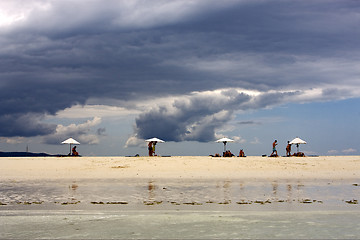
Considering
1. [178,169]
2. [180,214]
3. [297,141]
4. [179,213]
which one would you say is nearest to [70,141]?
[178,169]

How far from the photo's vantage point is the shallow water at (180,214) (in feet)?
35.6

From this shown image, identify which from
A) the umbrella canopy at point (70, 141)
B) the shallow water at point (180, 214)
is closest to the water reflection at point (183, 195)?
the shallow water at point (180, 214)

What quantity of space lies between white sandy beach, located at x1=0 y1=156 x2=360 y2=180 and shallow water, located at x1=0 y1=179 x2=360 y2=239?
9.86 m

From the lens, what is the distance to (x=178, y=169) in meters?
33.8

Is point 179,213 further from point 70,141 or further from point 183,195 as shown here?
point 70,141

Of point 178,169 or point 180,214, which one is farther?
point 178,169

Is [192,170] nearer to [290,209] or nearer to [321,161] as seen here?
[321,161]

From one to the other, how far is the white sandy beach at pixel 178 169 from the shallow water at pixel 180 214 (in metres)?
9.86

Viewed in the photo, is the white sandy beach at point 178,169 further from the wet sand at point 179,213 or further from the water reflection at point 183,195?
the water reflection at point 183,195

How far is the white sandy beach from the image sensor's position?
3030 centimetres

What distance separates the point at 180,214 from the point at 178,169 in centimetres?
2035

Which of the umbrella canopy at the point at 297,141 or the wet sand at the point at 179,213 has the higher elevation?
the umbrella canopy at the point at 297,141

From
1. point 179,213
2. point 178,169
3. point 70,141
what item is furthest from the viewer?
point 70,141

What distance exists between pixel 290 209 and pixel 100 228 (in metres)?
7.26
